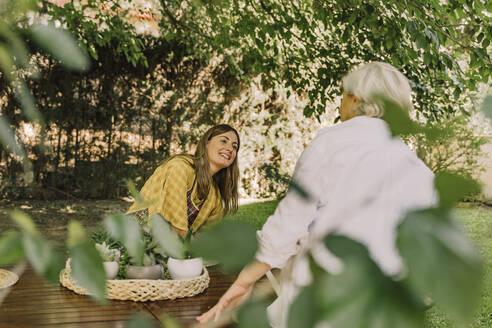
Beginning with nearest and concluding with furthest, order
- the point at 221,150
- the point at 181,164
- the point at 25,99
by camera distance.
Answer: the point at 25,99, the point at 181,164, the point at 221,150

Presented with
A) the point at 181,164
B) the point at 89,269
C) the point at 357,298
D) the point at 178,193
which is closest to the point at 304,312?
the point at 357,298

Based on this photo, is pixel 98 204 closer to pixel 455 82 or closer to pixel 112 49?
pixel 112 49

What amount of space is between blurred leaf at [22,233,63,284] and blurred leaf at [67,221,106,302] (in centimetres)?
3

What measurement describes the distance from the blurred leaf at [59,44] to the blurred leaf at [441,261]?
0.26 meters

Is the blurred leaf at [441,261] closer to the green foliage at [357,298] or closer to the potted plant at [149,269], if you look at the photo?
the green foliage at [357,298]

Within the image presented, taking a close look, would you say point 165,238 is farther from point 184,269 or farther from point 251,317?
point 184,269

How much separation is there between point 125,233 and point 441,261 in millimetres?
241

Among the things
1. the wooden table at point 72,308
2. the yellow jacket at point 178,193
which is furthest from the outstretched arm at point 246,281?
the yellow jacket at point 178,193

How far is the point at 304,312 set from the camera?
23 cm

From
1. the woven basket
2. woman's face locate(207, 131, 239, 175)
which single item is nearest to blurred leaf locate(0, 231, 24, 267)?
the woven basket

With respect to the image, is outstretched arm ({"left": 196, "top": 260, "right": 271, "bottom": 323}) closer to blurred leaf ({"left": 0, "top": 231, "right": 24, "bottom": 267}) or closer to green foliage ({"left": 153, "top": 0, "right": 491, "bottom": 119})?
blurred leaf ({"left": 0, "top": 231, "right": 24, "bottom": 267})

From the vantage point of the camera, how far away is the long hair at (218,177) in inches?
131

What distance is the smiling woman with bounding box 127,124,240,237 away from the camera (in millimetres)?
3129

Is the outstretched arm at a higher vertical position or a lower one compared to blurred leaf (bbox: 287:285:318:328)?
lower
